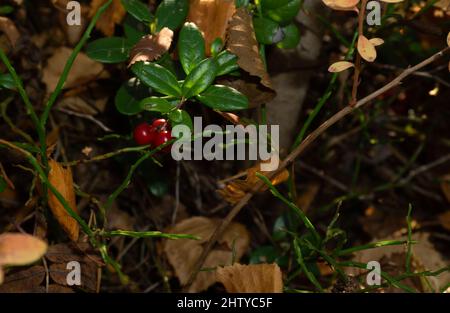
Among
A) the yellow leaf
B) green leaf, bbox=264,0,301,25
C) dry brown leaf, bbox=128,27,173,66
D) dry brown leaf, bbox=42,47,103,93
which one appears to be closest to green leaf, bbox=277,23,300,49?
green leaf, bbox=264,0,301,25

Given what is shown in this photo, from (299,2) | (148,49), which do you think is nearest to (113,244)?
(148,49)

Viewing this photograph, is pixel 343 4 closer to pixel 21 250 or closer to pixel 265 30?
pixel 265 30

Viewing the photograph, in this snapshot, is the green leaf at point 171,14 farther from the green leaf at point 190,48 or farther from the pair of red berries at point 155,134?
the pair of red berries at point 155,134

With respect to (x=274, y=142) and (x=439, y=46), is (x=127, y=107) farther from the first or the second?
(x=439, y=46)

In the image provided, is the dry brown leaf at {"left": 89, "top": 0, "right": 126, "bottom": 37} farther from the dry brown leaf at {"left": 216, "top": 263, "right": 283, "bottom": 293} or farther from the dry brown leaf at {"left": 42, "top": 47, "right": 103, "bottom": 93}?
the dry brown leaf at {"left": 216, "top": 263, "right": 283, "bottom": 293}

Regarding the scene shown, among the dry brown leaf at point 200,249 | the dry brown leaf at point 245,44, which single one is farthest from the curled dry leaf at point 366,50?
the dry brown leaf at point 200,249
